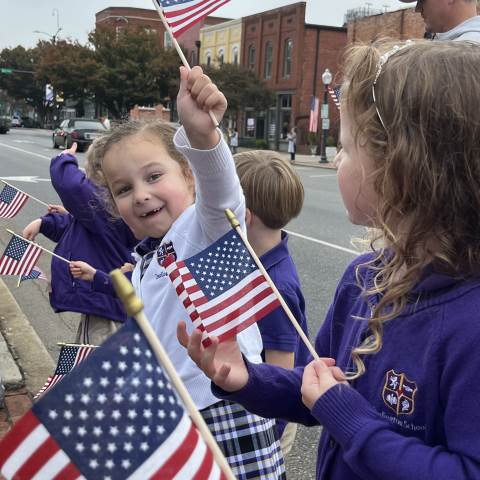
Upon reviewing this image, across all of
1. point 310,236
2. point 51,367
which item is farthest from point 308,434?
point 310,236

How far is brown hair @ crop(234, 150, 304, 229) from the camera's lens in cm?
268

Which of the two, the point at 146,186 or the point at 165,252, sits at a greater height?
the point at 146,186

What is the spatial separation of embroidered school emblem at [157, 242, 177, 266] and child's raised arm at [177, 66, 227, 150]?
1.29 ft

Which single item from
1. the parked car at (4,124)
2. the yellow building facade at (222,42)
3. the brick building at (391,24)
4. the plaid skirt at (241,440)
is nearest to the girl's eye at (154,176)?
the plaid skirt at (241,440)

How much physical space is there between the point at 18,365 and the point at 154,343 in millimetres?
3487

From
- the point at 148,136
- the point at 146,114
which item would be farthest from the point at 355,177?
the point at 146,114

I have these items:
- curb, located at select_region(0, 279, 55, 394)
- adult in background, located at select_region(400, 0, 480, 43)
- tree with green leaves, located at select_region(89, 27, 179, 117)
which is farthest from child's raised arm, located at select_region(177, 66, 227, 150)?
tree with green leaves, located at select_region(89, 27, 179, 117)

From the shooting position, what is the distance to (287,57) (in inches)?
1698

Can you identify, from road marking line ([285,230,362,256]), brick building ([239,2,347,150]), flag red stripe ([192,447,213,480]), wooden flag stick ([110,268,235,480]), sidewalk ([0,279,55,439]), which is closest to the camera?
wooden flag stick ([110,268,235,480])

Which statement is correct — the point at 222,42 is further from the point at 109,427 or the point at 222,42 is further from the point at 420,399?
the point at 109,427

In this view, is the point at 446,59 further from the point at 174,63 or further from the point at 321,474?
the point at 174,63

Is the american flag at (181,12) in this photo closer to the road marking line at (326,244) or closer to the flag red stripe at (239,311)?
the flag red stripe at (239,311)

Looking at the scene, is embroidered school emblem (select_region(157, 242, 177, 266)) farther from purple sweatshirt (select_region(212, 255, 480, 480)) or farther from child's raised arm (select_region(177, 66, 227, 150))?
purple sweatshirt (select_region(212, 255, 480, 480))

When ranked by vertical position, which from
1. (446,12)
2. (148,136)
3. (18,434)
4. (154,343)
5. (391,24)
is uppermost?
(391,24)
